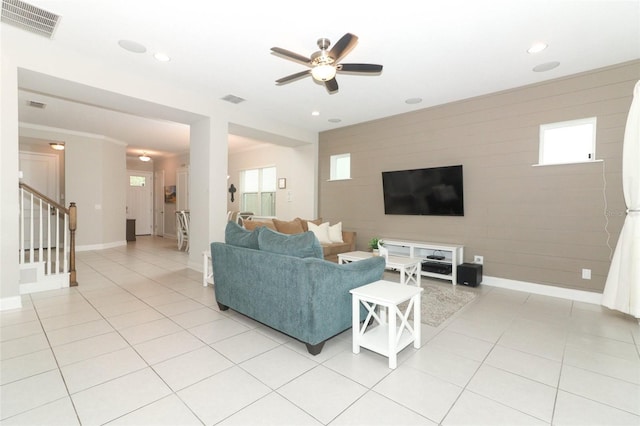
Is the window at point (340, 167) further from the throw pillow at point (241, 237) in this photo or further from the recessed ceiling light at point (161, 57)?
the recessed ceiling light at point (161, 57)

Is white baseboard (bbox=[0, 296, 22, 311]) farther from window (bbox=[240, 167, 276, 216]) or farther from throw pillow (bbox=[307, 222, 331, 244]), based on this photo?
window (bbox=[240, 167, 276, 216])

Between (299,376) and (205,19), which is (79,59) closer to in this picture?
(205,19)

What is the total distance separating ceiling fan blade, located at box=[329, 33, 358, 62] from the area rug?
2.79 metres

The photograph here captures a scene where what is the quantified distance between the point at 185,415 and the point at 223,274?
5.26ft

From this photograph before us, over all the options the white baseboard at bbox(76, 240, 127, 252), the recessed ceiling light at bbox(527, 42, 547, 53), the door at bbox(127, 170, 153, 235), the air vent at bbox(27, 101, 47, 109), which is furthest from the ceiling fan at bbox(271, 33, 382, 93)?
the door at bbox(127, 170, 153, 235)

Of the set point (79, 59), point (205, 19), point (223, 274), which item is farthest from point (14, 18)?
point (223, 274)

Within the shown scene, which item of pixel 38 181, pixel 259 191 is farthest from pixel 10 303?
pixel 38 181

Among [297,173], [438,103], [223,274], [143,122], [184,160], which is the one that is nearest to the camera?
[223,274]

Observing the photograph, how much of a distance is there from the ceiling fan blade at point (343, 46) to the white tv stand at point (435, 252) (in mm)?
3357

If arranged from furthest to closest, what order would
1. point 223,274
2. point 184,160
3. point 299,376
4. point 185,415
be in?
1. point 184,160
2. point 223,274
3. point 299,376
4. point 185,415

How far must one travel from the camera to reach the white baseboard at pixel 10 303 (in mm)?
3170

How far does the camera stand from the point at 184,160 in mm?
9523

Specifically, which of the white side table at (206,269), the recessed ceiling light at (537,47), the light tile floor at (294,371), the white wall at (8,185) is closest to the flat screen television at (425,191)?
the recessed ceiling light at (537,47)

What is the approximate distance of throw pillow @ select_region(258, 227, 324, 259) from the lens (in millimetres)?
2441
